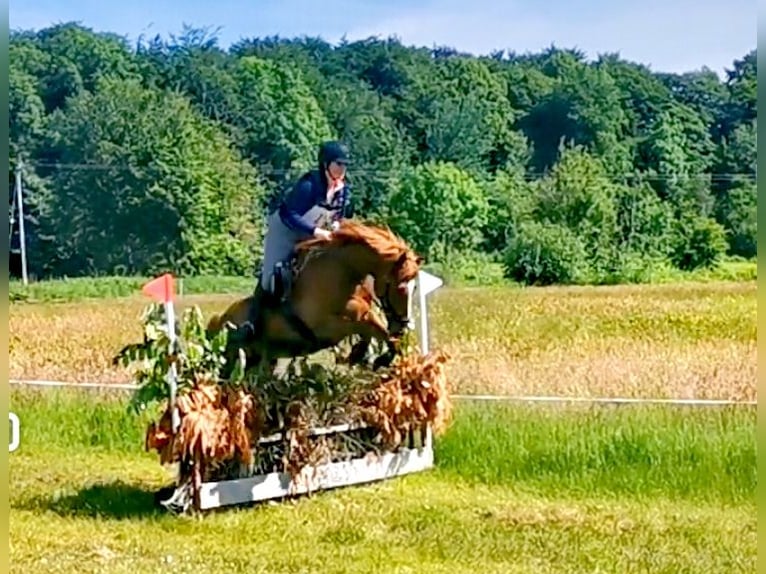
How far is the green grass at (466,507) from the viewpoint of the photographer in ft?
11.3

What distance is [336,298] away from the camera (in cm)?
437

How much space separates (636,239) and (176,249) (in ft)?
22.5

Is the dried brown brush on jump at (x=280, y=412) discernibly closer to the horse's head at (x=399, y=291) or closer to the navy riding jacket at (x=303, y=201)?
the horse's head at (x=399, y=291)

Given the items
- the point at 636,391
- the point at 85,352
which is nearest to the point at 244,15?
the point at 85,352

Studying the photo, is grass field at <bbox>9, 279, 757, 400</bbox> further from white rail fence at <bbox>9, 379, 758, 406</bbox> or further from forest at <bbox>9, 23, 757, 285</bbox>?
forest at <bbox>9, 23, 757, 285</bbox>

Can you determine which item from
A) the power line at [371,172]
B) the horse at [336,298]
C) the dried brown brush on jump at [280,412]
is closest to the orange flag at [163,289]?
the dried brown brush on jump at [280,412]

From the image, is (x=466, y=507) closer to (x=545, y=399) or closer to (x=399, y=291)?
(x=399, y=291)

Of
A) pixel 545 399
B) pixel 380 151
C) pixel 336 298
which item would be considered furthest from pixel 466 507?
pixel 380 151

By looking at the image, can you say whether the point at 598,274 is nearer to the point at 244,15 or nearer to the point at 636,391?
the point at 244,15

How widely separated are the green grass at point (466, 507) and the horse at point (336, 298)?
617 millimetres

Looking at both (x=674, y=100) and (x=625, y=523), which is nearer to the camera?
(x=625, y=523)

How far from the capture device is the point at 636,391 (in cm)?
571

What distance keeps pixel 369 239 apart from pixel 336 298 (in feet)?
0.94

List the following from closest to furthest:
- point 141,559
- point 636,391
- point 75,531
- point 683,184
Result: point 141,559 → point 75,531 → point 636,391 → point 683,184
